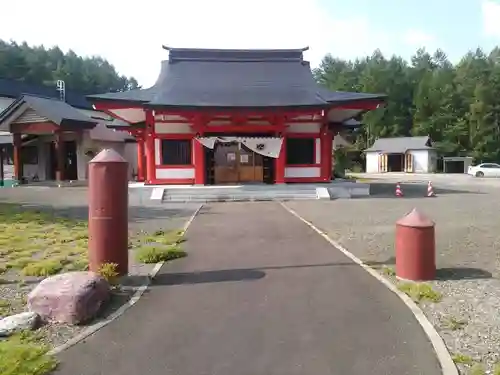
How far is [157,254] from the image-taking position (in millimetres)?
7195

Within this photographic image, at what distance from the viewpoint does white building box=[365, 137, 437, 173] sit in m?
54.6

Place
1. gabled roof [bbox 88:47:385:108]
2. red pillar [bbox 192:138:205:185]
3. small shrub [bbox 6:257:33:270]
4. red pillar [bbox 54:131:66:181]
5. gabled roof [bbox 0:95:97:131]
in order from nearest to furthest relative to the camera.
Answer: small shrub [bbox 6:257:33:270], gabled roof [bbox 88:47:385:108], red pillar [bbox 192:138:205:185], gabled roof [bbox 0:95:97:131], red pillar [bbox 54:131:66:181]

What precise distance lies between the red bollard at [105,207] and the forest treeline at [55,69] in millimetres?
58456

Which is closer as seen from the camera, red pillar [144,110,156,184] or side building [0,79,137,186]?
red pillar [144,110,156,184]

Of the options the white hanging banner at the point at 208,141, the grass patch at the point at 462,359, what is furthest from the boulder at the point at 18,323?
the white hanging banner at the point at 208,141

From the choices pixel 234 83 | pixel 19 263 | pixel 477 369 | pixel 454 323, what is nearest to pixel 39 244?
pixel 19 263

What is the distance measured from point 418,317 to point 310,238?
4.55 meters

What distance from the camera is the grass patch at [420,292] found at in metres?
5.23

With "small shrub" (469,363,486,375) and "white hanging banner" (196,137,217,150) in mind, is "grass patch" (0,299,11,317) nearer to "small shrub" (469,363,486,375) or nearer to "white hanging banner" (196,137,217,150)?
"small shrub" (469,363,486,375)

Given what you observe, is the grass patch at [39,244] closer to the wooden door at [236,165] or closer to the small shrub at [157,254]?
the small shrub at [157,254]

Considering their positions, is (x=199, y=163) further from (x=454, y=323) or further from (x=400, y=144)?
(x=400, y=144)

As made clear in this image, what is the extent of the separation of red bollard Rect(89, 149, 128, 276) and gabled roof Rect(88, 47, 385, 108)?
13010mm

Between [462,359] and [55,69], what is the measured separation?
74200mm

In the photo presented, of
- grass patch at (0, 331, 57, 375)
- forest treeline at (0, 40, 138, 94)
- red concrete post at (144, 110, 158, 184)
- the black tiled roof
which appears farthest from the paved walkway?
forest treeline at (0, 40, 138, 94)
